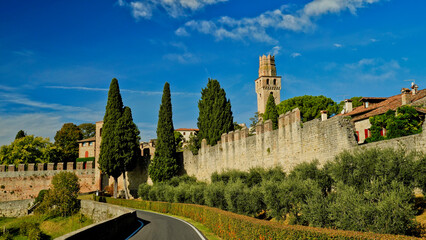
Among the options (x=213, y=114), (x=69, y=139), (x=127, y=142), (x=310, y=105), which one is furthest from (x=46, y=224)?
(x=310, y=105)

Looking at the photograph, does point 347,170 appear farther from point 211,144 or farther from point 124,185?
point 124,185

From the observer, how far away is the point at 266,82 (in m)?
97.6

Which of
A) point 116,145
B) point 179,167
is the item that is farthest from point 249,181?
point 116,145

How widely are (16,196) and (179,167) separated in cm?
2474

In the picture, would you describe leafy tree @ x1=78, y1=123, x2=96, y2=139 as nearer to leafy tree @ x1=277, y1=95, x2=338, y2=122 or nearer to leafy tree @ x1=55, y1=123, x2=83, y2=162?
leafy tree @ x1=55, y1=123, x2=83, y2=162

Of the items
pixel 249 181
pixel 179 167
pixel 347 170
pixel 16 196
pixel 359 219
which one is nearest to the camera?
pixel 359 219

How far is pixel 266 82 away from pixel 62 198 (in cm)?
6596

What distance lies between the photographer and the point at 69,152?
245 ft

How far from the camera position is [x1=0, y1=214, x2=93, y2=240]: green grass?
3884 cm

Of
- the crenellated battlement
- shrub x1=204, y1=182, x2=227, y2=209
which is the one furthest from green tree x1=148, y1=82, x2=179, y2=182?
shrub x1=204, y1=182, x2=227, y2=209

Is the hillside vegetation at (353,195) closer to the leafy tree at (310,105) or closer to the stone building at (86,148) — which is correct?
the leafy tree at (310,105)

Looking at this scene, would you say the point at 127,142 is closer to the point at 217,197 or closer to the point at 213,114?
the point at 213,114

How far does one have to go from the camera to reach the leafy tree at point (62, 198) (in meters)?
42.2

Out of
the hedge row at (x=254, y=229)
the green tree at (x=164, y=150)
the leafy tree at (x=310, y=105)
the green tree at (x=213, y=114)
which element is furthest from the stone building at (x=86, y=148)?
the hedge row at (x=254, y=229)
